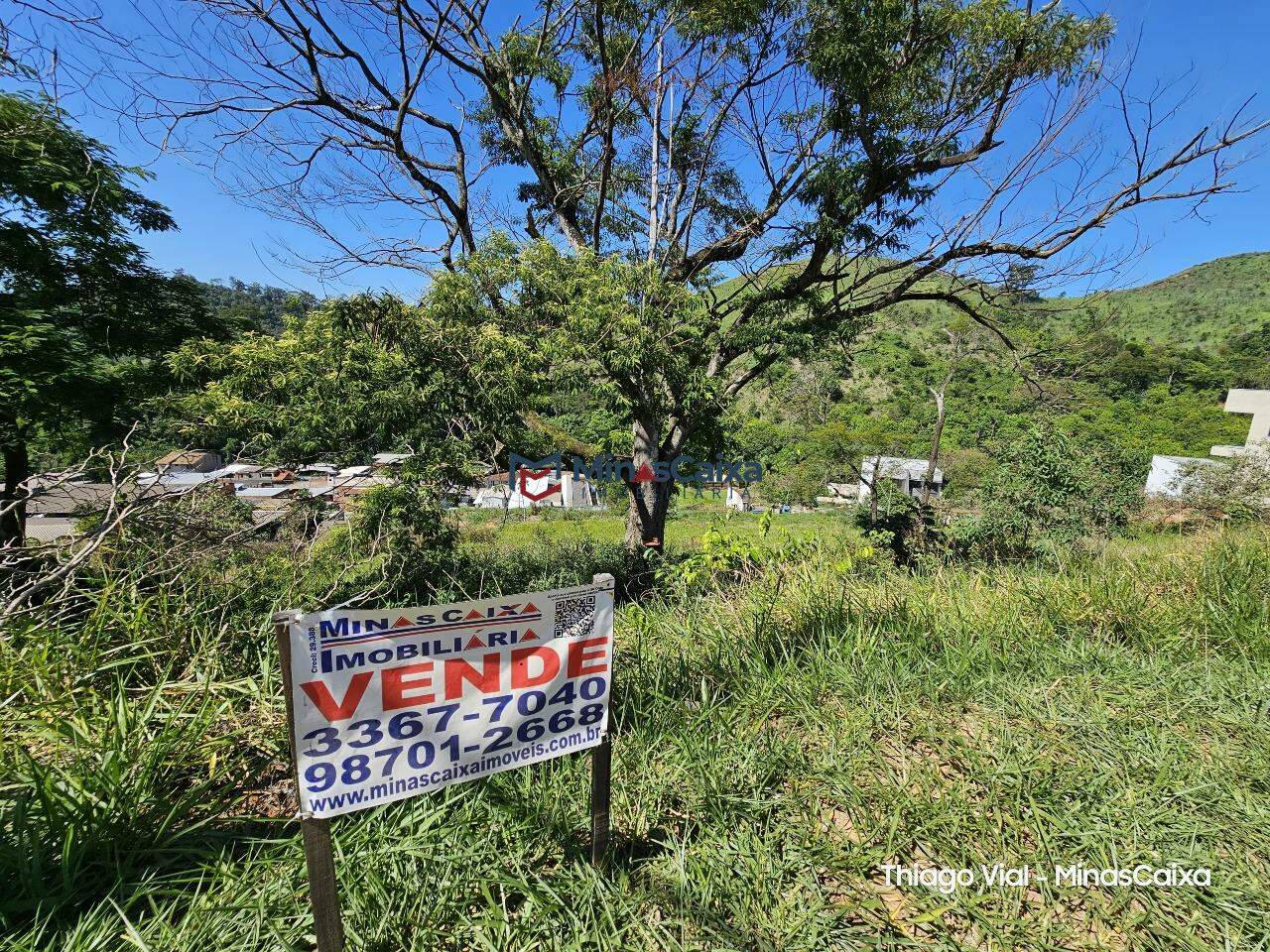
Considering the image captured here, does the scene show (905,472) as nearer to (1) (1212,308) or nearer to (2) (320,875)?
(2) (320,875)

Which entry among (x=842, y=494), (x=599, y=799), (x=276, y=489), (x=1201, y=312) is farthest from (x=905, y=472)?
(x=1201, y=312)

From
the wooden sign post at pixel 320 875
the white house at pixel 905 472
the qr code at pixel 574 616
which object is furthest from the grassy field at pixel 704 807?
the white house at pixel 905 472

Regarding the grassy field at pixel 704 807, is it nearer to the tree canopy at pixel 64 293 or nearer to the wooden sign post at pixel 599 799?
the wooden sign post at pixel 599 799

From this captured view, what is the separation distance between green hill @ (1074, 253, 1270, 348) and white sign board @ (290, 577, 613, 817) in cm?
7732

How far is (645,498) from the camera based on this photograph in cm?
973

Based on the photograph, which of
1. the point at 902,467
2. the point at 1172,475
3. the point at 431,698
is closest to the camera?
the point at 431,698

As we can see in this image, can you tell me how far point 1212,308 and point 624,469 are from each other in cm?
9786

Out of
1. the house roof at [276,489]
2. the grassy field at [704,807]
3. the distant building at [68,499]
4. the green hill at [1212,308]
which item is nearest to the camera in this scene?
the grassy field at [704,807]

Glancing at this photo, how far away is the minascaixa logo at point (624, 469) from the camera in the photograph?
7579 mm

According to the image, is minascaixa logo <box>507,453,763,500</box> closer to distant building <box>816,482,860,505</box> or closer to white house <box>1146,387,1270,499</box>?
distant building <box>816,482,860,505</box>

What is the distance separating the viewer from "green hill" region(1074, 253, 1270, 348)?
6003 centimetres

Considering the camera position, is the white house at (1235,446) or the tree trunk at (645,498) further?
the white house at (1235,446)

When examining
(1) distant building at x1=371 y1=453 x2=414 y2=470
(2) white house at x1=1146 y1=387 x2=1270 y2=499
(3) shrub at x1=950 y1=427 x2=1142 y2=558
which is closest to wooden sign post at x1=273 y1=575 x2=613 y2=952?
(1) distant building at x1=371 y1=453 x2=414 y2=470

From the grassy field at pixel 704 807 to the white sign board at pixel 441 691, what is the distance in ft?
1.55
